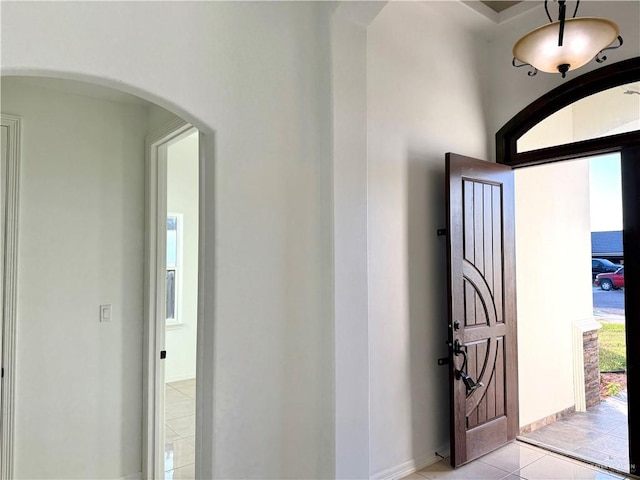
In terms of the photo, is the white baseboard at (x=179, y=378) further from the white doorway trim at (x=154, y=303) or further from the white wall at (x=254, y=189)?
the white wall at (x=254, y=189)


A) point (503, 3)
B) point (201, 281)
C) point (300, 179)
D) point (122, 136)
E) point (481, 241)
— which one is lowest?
point (201, 281)

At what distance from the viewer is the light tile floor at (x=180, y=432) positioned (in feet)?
10.4

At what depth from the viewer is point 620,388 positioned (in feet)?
15.3

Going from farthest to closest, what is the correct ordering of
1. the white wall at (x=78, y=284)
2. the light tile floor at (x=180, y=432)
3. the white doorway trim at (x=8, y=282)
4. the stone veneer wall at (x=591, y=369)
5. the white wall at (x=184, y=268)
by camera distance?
the white wall at (x=184, y=268)
the stone veneer wall at (x=591, y=369)
the light tile floor at (x=180, y=432)
the white wall at (x=78, y=284)
the white doorway trim at (x=8, y=282)

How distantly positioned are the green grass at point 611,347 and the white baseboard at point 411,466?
106 inches

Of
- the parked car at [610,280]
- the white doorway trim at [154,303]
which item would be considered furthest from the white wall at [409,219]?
the parked car at [610,280]

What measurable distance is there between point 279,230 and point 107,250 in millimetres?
1379

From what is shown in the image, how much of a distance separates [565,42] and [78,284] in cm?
305

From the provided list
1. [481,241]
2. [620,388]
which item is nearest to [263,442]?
[481,241]

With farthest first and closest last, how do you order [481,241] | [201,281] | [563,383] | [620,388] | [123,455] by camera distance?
[620,388], [563,383], [481,241], [123,455], [201,281]

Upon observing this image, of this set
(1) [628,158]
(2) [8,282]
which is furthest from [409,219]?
(2) [8,282]

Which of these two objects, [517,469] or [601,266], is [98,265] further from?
[601,266]

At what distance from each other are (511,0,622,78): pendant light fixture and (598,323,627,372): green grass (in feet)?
11.9

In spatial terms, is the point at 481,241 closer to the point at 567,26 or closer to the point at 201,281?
the point at 567,26
